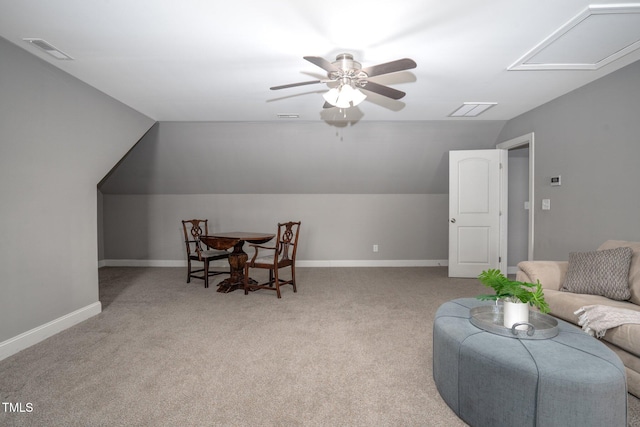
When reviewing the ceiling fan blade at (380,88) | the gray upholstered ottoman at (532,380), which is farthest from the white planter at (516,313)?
the ceiling fan blade at (380,88)

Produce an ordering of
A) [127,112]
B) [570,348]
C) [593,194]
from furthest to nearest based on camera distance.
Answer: [127,112]
[593,194]
[570,348]

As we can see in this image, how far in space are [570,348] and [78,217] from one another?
4.01 meters

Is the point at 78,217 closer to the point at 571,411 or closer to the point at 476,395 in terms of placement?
the point at 476,395

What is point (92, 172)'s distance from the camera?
137 inches

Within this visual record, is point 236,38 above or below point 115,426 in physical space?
above

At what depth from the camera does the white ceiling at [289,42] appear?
6.61 ft

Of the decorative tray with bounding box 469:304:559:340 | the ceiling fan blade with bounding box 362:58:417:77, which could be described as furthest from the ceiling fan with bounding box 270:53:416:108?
the decorative tray with bounding box 469:304:559:340

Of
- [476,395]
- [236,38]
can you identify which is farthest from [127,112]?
[476,395]

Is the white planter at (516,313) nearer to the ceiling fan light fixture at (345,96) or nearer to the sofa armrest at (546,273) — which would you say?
the sofa armrest at (546,273)

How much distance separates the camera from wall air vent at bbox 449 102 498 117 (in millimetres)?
3993

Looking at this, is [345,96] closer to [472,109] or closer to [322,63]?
[322,63]

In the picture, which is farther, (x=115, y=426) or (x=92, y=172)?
(x=92, y=172)

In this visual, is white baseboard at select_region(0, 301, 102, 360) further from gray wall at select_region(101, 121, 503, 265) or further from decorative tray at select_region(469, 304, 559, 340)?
decorative tray at select_region(469, 304, 559, 340)

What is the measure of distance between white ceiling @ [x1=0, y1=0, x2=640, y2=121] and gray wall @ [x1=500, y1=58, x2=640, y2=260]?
22 cm
